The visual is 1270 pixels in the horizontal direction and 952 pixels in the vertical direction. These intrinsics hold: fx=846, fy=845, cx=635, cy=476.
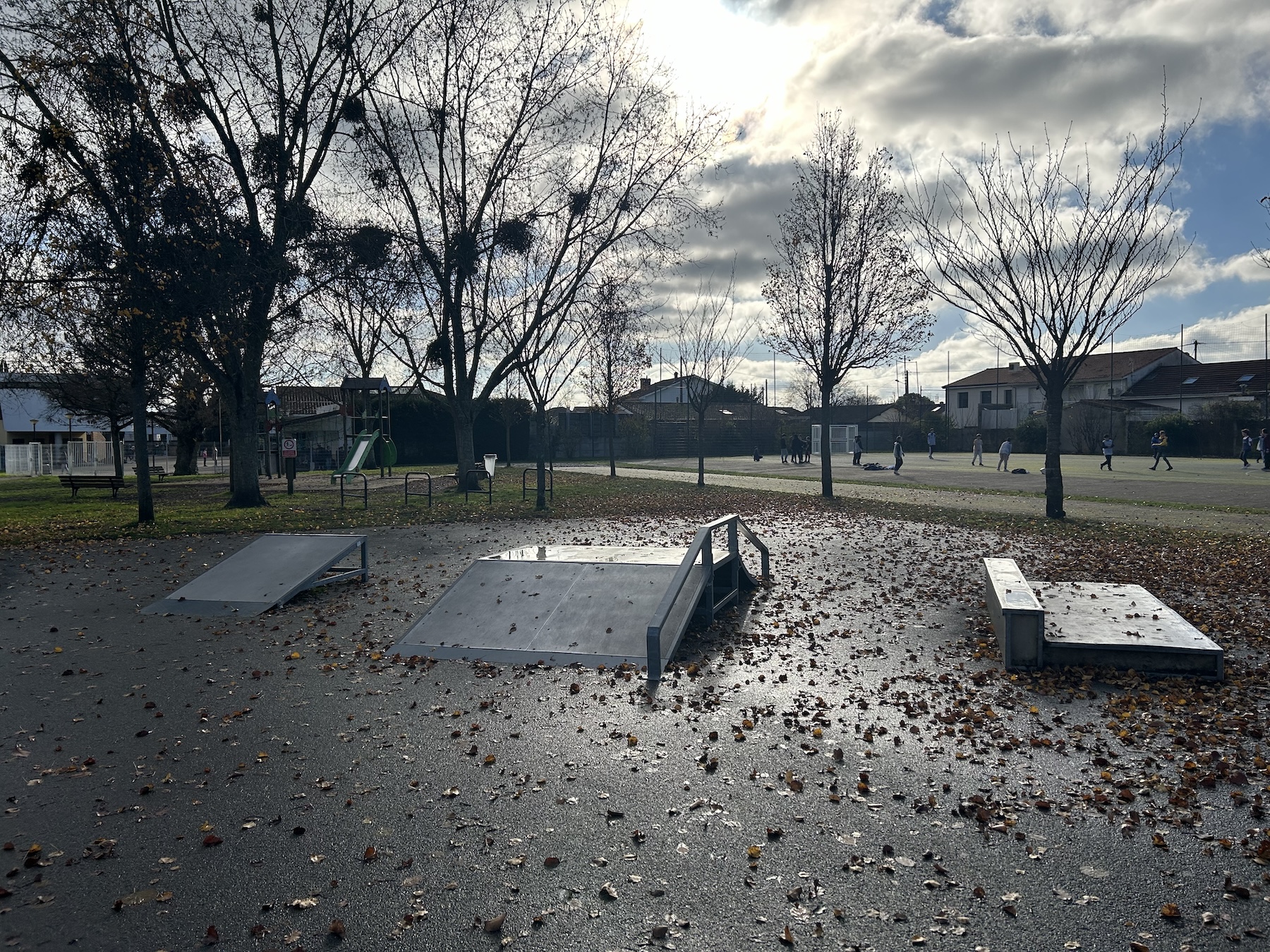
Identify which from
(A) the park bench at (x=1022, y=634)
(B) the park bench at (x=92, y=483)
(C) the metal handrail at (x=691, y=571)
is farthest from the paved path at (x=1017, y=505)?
(B) the park bench at (x=92, y=483)

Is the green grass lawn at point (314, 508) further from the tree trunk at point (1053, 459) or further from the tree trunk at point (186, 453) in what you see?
the tree trunk at point (186, 453)

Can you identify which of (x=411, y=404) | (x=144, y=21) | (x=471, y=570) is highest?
(x=144, y=21)

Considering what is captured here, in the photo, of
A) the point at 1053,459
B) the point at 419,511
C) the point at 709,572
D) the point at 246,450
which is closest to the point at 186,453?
the point at 246,450

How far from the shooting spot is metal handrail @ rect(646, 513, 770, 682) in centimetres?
603

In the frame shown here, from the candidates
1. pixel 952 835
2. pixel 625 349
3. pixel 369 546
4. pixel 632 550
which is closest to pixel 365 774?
pixel 952 835

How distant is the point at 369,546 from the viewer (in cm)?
1210

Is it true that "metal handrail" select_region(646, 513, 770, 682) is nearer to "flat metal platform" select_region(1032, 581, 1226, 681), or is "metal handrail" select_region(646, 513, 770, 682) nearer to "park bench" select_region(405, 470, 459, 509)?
"flat metal platform" select_region(1032, 581, 1226, 681)

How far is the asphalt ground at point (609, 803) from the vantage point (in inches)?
121

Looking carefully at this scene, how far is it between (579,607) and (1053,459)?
11666 mm

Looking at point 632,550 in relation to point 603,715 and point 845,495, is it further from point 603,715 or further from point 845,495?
point 845,495

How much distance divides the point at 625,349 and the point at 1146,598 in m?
23.5

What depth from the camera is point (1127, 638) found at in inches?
244

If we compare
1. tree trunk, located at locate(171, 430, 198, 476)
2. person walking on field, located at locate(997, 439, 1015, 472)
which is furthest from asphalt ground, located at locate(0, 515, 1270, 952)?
tree trunk, located at locate(171, 430, 198, 476)

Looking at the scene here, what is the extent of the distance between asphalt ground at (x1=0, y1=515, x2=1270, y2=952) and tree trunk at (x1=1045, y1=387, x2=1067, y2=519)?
9174 mm
